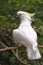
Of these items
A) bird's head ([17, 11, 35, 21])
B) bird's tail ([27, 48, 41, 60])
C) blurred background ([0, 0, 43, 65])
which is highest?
bird's head ([17, 11, 35, 21])

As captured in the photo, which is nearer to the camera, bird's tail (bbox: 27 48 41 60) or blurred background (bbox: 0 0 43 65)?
bird's tail (bbox: 27 48 41 60)

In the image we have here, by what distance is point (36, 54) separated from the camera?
2777 millimetres

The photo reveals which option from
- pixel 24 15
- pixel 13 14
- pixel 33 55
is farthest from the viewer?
pixel 13 14

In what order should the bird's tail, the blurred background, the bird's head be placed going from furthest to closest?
the blurred background → the bird's head → the bird's tail

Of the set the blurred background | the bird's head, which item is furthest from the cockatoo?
the blurred background

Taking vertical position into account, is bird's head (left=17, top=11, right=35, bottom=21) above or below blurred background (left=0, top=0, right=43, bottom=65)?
above

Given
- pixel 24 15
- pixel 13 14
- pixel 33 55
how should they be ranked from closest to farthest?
pixel 33 55, pixel 24 15, pixel 13 14

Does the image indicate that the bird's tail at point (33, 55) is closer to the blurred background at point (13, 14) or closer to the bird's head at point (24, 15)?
the bird's head at point (24, 15)

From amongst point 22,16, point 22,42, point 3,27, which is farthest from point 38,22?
point 22,42

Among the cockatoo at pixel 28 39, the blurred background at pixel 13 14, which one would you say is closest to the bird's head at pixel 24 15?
the cockatoo at pixel 28 39

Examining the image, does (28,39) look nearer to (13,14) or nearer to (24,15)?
(24,15)

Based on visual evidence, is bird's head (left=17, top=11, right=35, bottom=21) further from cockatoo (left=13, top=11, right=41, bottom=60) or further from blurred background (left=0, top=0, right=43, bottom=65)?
blurred background (left=0, top=0, right=43, bottom=65)

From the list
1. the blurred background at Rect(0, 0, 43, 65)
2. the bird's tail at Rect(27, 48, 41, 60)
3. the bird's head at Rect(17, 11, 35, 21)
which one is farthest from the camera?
the blurred background at Rect(0, 0, 43, 65)

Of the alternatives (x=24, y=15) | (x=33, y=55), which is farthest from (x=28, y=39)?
(x=24, y=15)
